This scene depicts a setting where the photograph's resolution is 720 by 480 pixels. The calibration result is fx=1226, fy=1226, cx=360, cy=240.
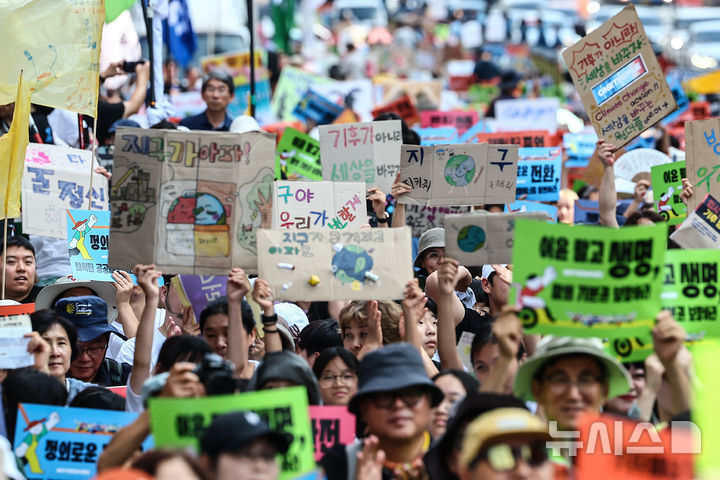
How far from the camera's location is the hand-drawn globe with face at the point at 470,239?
6.23 m

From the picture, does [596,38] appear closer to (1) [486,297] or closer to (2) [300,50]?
(1) [486,297]

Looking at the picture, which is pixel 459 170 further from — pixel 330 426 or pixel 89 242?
pixel 330 426

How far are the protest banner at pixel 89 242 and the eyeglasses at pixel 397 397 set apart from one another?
9.88ft

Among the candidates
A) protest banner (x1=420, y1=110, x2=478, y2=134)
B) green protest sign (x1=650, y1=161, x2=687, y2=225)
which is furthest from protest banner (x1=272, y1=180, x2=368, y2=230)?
protest banner (x1=420, y1=110, x2=478, y2=134)

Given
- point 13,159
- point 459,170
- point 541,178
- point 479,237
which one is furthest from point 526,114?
point 13,159

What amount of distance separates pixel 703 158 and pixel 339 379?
3226 mm

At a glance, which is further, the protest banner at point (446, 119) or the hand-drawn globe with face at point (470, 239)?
the protest banner at point (446, 119)

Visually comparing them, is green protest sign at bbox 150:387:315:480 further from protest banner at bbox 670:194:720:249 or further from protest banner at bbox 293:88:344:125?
protest banner at bbox 293:88:344:125

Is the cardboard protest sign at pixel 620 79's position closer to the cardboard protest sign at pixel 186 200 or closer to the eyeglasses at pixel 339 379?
the cardboard protest sign at pixel 186 200

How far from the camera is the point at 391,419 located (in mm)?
4781

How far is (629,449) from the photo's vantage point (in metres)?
4.18

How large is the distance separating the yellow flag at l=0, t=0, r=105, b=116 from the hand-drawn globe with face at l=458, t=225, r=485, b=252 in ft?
8.61

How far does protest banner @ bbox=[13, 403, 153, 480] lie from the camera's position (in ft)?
16.4

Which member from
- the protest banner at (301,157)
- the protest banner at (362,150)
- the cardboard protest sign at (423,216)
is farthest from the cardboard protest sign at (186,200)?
the protest banner at (301,157)
